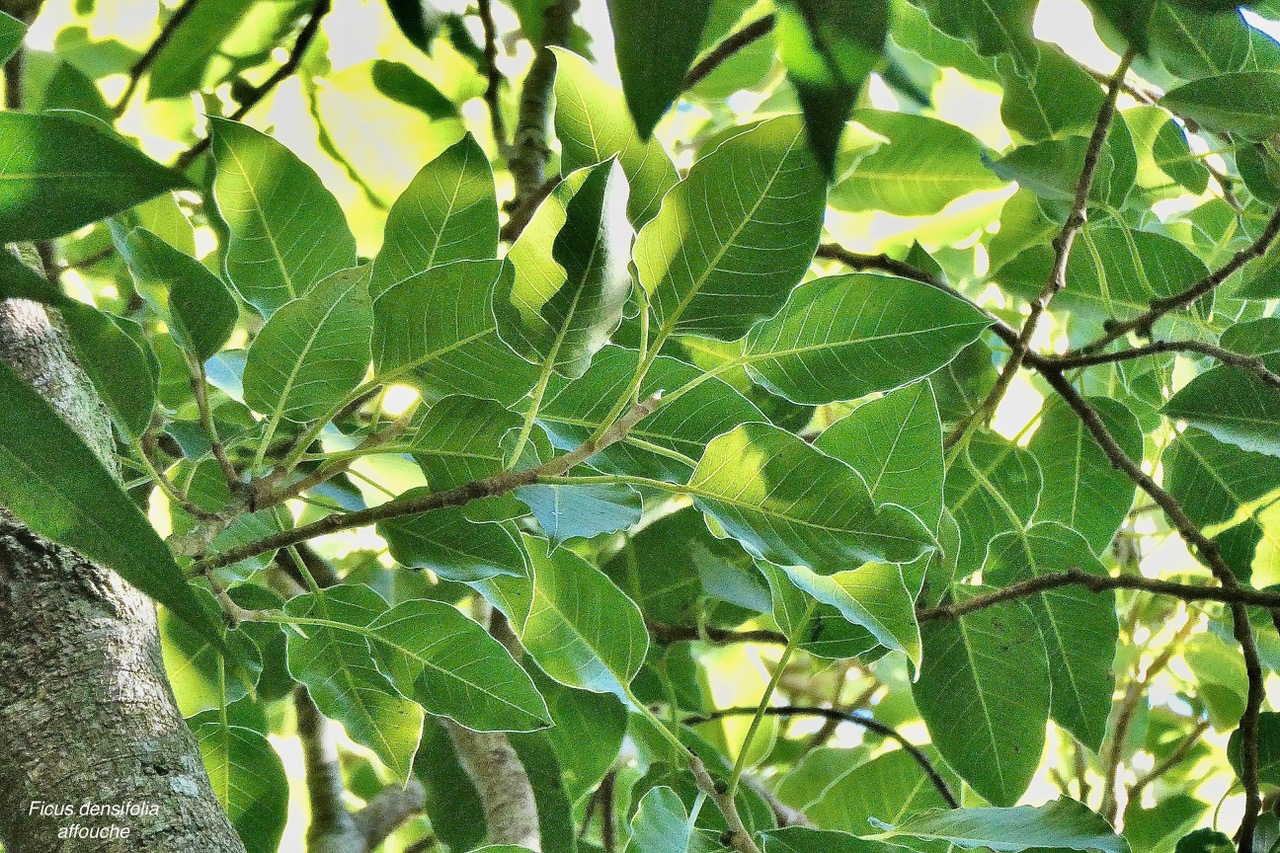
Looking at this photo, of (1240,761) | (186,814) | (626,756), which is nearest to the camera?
(186,814)

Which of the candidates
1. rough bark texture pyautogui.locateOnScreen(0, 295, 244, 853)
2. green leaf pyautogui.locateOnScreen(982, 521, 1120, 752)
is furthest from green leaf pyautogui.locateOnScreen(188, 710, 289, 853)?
green leaf pyautogui.locateOnScreen(982, 521, 1120, 752)

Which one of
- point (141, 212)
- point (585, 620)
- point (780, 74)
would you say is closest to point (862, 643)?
point (585, 620)

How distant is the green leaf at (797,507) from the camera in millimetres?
509

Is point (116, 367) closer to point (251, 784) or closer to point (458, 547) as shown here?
point (458, 547)

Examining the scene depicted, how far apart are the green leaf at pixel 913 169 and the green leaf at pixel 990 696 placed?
0.43m

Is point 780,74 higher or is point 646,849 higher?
point 780,74

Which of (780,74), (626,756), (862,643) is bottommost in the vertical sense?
(626,756)

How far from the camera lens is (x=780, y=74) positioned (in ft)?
4.14

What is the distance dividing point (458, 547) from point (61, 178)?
281 millimetres

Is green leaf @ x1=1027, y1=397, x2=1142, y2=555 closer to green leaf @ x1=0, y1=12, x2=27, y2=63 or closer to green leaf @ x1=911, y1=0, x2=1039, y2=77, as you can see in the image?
green leaf @ x1=911, y1=0, x2=1039, y2=77

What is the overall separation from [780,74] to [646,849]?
954 mm

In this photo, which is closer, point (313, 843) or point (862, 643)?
point (862, 643)

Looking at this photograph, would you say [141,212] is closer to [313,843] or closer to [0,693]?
[0,693]

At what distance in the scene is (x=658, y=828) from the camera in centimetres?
57
